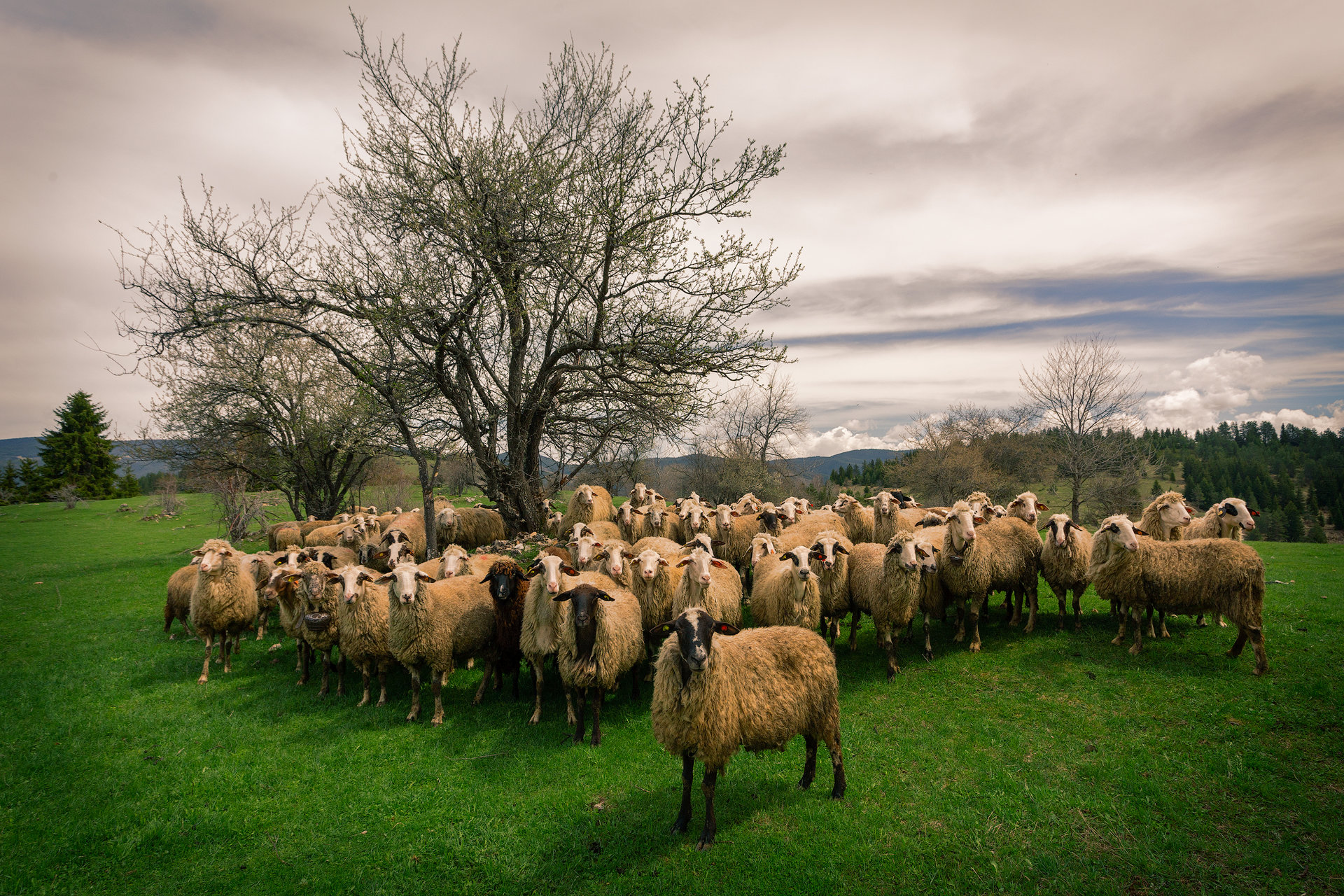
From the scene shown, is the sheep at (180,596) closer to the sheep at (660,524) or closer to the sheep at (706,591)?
the sheep at (660,524)

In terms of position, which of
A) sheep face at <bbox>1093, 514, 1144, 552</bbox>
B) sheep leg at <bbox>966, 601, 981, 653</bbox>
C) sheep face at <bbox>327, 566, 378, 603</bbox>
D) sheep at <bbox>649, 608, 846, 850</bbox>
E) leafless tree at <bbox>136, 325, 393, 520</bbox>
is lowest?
sheep leg at <bbox>966, 601, 981, 653</bbox>

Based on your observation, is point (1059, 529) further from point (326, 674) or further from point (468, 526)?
point (468, 526)

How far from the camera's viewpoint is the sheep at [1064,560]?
9336 millimetres

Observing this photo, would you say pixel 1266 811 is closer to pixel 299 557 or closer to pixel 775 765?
pixel 775 765

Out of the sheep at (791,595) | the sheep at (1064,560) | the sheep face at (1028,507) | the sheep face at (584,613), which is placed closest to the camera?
the sheep face at (584,613)

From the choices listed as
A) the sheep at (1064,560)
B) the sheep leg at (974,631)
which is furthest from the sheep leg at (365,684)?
the sheep at (1064,560)

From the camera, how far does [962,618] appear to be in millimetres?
9633

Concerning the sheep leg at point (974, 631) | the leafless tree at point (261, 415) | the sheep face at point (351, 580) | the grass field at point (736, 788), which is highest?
Answer: the leafless tree at point (261, 415)

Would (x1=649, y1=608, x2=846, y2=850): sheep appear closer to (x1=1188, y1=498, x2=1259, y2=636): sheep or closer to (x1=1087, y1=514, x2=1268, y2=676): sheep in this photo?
(x1=1087, y1=514, x2=1268, y2=676): sheep

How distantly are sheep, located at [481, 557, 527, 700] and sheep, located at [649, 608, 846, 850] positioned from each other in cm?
362

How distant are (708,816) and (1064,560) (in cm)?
817

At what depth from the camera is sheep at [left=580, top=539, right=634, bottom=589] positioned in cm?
898

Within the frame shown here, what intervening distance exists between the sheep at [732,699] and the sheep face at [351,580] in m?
5.57

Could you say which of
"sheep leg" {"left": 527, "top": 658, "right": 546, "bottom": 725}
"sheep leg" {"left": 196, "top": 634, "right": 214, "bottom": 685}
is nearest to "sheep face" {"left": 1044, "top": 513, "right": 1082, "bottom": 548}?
"sheep leg" {"left": 527, "top": 658, "right": 546, "bottom": 725}
